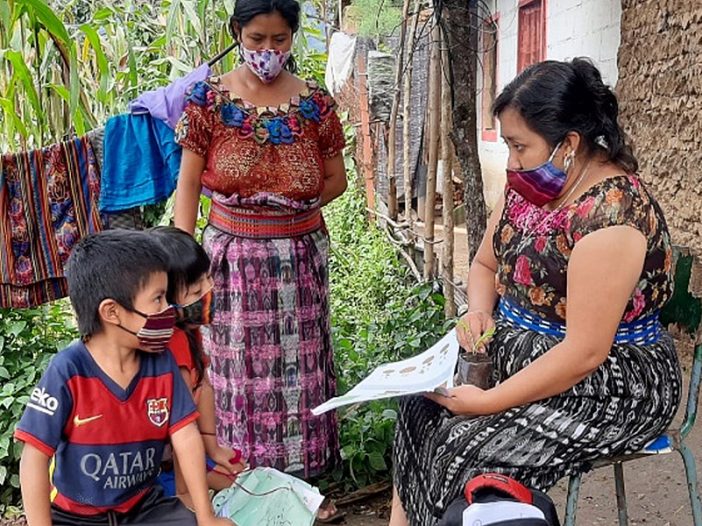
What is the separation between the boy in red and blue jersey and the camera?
5.51 ft

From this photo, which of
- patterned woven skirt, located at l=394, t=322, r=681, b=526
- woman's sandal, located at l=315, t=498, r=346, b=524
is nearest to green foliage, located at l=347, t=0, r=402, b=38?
woman's sandal, located at l=315, t=498, r=346, b=524

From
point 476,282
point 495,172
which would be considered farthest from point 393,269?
point 476,282

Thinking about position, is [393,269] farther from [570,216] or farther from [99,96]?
[570,216]

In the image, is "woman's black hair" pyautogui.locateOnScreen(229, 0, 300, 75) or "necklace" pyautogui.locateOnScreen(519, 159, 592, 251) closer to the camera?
"necklace" pyautogui.locateOnScreen(519, 159, 592, 251)

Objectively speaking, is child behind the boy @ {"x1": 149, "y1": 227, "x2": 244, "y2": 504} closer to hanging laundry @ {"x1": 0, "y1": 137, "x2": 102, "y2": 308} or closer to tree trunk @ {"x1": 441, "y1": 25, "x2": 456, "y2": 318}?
hanging laundry @ {"x1": 0, "y1": 137, "x2": 102, "y2": 308}

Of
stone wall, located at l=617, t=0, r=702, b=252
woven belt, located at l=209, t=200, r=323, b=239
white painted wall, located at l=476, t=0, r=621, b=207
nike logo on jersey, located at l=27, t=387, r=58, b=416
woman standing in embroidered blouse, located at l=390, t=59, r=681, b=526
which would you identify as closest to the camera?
nike logo on jersey, located at l=27, t=387, r=58, b=416

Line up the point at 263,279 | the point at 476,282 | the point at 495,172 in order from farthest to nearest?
the point at 495,172
the point at 263,279
the point at 476,282

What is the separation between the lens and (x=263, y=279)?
259 centimetres

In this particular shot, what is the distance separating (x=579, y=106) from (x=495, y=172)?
23.1 ft

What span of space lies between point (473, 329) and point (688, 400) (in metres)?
0.57

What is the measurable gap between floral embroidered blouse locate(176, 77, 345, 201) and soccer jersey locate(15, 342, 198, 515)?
33.4 inches

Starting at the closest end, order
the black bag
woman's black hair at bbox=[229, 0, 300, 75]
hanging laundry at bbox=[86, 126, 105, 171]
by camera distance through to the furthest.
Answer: the black bag < woman's black hair at bbox=[229, 0, 300, 75] < hanging laundry at bbox=[86, 126, 105, 171]

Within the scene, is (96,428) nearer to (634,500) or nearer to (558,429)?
(558,429)

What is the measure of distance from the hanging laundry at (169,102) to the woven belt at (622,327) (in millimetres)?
1211
